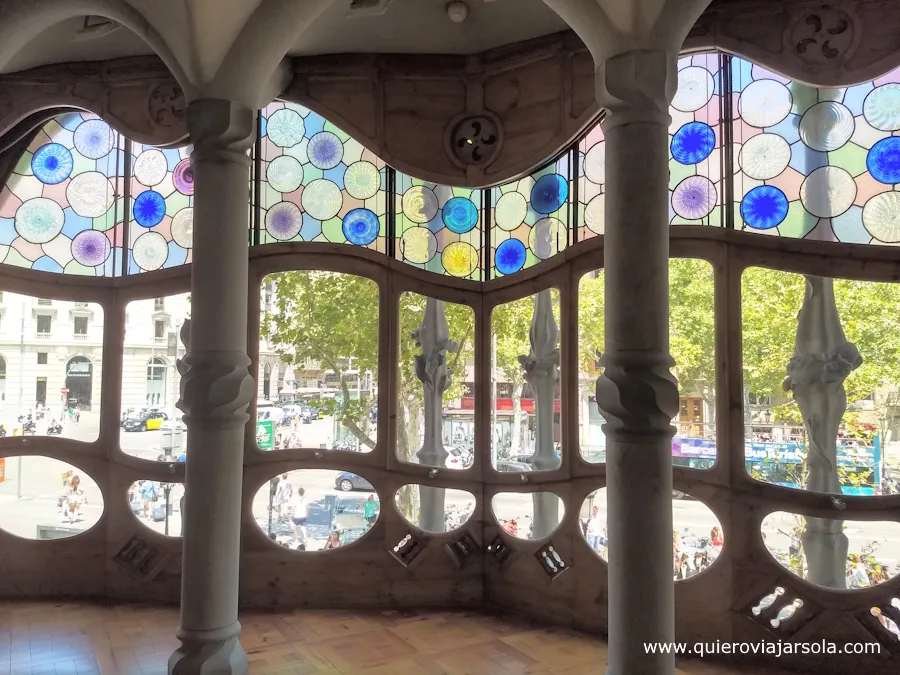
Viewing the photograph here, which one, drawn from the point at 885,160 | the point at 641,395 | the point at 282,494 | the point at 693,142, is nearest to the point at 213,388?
the point at 282,494

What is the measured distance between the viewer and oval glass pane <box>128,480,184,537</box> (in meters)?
4.27

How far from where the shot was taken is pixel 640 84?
7.57 ft

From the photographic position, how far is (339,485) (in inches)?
164

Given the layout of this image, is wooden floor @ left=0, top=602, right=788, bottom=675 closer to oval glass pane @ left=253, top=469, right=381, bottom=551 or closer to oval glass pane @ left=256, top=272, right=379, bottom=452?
oval glass pane @ left=253, top=469, right=381, bottom=551

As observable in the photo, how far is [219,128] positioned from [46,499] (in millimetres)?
3001

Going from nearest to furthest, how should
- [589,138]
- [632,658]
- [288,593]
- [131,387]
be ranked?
[632,658]
[589,138]
[288,593]
[131,387]

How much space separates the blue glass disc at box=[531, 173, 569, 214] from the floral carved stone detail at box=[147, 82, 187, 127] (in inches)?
90.2

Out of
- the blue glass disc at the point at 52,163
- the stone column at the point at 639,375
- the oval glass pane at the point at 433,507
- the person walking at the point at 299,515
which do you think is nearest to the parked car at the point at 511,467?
the oval glass pane at the point at 433,507

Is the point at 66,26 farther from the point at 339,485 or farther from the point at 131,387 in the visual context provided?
the point at 339,485

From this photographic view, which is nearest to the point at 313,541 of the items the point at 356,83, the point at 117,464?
the point at 117,464

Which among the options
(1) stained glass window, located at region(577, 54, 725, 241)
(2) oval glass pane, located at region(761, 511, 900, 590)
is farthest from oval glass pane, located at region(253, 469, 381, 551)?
(1) stained glass window, located at region(577, 54, 725, 241)

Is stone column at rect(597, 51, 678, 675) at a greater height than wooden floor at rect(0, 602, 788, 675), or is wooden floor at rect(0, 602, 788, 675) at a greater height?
stone column at rect(597, 51, 678, 675)

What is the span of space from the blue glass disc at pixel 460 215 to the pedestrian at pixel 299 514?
1908 millimetres

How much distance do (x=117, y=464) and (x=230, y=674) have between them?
2077mm
